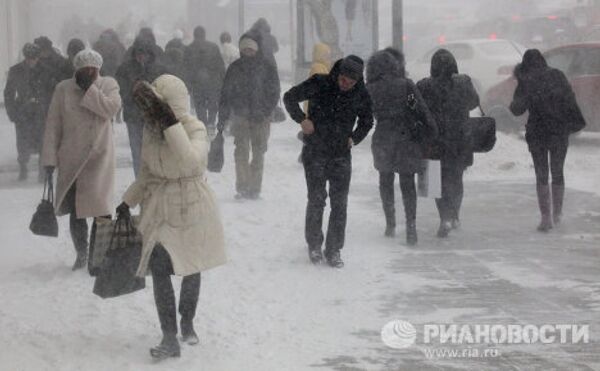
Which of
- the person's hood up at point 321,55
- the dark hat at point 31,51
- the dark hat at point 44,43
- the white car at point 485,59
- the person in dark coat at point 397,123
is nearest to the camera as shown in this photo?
the person in dark coat at point 397,123

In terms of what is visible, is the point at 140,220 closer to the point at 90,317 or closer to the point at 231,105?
the point at 90,317

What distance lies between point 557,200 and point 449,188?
1.17 m

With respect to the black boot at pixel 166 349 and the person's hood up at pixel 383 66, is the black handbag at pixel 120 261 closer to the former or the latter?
the black boot at pixel 166 349

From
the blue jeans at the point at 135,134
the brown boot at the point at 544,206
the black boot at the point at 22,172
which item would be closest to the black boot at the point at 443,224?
the brown boot at the point at 544,206

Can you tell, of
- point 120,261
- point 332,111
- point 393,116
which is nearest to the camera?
point 120,261

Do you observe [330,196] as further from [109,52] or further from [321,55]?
[109,52]

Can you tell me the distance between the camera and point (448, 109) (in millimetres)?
10219

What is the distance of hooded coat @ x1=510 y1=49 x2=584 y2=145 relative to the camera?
10.5 meters

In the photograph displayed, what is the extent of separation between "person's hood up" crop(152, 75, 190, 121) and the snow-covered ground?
1400 millimetres

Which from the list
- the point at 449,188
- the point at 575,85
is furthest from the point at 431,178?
the point at 575,85

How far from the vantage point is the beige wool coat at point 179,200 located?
632 cm

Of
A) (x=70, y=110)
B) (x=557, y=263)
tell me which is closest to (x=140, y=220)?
(x=70, y=110)

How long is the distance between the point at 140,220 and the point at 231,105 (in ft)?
18.7

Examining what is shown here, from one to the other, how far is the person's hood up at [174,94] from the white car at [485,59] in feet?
53.4
